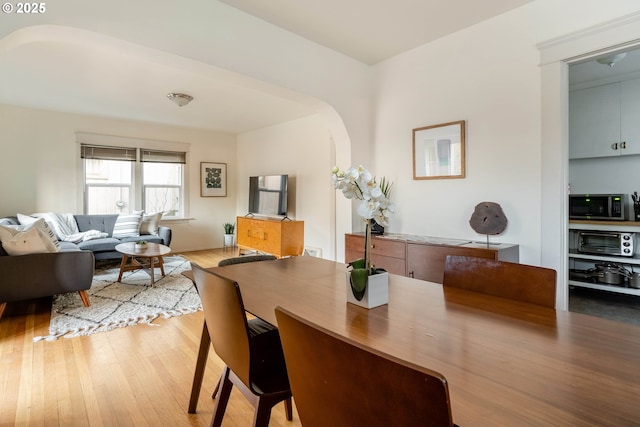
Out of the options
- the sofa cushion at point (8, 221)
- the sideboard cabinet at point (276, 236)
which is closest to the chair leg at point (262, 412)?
the sideboard cabinet at point (276, 236)

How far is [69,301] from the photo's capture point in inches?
135

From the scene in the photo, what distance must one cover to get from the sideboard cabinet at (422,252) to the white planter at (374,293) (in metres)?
1.42

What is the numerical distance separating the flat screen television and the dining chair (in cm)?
Answer: 427

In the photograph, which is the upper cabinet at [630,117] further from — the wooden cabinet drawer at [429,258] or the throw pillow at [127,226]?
the throw pillow at [127,226]

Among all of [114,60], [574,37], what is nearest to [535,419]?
[574,37]

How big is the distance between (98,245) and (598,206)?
6234mm

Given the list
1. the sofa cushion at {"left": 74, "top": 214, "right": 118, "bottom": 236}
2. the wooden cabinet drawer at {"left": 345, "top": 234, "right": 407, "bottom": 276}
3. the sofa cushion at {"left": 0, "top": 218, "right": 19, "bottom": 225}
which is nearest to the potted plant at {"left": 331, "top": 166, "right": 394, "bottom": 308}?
the wooden cabinet drawer at {"left": 345, "top": 234, "right": 407, "bottom": 276}

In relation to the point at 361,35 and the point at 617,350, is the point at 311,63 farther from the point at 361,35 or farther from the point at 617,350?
the point at 617,350

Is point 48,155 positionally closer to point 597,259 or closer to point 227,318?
point 227,318

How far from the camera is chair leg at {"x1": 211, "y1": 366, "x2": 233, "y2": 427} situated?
4.54 ft

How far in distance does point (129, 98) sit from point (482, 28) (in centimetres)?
424

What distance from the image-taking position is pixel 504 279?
1.33m

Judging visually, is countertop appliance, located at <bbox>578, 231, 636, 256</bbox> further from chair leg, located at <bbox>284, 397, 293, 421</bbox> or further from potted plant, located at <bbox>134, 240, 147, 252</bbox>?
potted plant, located at <bbox>134, 240, 147, 252</bbox>

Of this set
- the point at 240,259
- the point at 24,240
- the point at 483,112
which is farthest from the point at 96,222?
the point at 483,112
